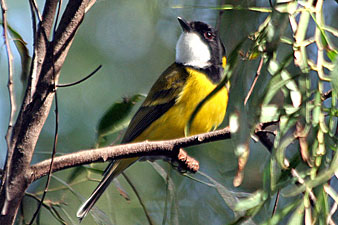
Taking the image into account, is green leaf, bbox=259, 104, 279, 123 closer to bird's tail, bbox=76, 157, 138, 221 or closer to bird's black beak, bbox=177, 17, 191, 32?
bird's tail, bbox=76, 157, 138, 221

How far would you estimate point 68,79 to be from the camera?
3037 mm

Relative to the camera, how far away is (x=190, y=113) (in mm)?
2283

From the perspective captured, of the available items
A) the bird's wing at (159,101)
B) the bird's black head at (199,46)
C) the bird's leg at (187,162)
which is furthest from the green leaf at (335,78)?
the bird's black head at (199,46)

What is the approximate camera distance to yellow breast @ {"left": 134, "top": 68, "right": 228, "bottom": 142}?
2.27 meters

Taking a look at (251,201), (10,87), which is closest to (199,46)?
(10,87)

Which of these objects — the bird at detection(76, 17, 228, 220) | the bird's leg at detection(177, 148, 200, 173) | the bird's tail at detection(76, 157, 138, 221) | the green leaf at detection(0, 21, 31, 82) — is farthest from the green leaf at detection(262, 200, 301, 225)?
the bird at detection(76, 17, 228, 220)

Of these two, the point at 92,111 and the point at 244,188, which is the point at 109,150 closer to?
the point at 244,188

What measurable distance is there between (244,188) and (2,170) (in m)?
1.29

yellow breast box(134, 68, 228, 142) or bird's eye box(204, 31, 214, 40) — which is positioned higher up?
bird's eye box(204, 31, 214, 40)

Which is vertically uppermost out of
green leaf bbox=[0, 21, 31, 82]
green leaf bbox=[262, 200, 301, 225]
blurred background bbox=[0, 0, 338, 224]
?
green leaf bbox=[0, 21, 31, 82]

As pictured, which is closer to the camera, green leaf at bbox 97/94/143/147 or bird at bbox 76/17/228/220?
green leaf at bbox 97/94/143/147

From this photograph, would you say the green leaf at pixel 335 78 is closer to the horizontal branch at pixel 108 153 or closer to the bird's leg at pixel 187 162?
the horizontal branch at pixel 108 153

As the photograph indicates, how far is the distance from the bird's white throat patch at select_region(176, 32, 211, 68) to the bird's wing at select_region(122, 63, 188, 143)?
6cm

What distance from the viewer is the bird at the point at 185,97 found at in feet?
7.45
